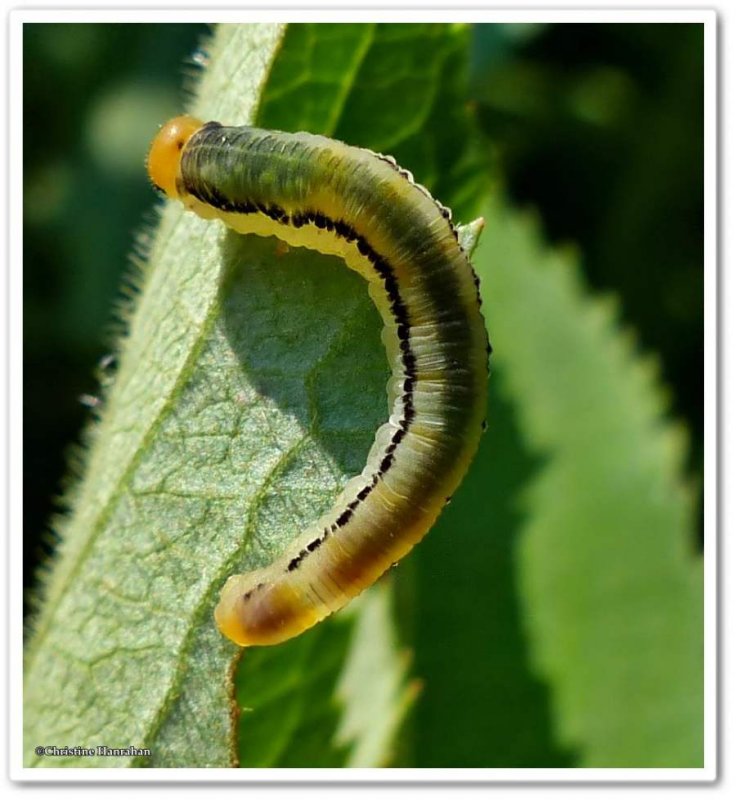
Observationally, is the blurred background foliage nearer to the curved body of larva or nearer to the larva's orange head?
the larva's orange head

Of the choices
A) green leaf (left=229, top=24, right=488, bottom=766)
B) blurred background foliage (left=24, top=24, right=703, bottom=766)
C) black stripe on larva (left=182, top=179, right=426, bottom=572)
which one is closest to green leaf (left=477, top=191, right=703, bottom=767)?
green leaf (left=229, top=24, right=488, bottom=766)

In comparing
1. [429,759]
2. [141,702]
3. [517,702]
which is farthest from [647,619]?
[141,702]

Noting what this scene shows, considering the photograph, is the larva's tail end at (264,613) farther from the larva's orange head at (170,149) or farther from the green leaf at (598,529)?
the green leaf at (598,529)

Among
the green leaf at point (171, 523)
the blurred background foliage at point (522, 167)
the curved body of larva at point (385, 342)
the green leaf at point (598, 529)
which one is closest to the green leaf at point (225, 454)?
the green leaf at point (171, 523)

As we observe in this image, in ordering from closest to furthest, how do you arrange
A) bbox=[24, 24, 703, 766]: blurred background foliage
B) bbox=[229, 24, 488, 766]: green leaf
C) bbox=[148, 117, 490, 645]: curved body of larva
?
bbox=[148, 117, 490, 645]: curved body of larva, bbox=[229, 24, 488, 766]: green leaf, bbox=[24, 24, 703, 766]: blurred background foliage

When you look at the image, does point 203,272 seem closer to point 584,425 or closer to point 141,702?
point 141,702

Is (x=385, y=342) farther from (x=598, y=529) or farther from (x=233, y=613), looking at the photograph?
(x=598, y=529)
